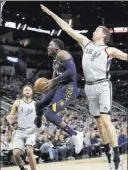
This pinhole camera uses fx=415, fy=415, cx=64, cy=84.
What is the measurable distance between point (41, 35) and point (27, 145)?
28578 millimetres

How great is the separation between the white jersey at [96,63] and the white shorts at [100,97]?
0.12 meters

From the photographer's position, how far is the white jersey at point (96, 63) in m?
5.75

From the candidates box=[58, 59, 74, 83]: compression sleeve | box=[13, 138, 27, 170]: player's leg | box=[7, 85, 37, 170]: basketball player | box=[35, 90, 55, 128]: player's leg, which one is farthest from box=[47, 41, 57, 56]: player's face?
box=[13, 138, 27, 170]: player's leg

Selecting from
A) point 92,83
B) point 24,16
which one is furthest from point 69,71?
point 24,16

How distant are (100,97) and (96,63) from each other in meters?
0.47

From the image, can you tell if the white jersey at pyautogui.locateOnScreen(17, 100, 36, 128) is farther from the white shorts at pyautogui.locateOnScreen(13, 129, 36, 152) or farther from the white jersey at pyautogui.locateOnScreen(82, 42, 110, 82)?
the white jersey at pyautogui.locateOnScreen(82, 42, 110, 82)

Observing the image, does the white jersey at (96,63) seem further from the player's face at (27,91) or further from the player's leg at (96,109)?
the player's face at (27,91)

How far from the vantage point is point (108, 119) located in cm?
561

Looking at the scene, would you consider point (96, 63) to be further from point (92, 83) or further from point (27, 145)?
point (27, 145)

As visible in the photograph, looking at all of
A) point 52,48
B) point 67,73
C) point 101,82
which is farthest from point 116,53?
point 52,48

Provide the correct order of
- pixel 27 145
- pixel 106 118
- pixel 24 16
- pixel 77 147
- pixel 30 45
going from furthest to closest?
1. pixel 30 45
2. pixel 24 16
3. pixel 27 145
4. pixel 77 147
5. pixel 106 118

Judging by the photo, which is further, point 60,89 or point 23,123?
point 23,123

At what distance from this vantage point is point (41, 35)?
3547 centimetres

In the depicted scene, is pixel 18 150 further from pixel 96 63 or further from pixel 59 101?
pixel 96 63
